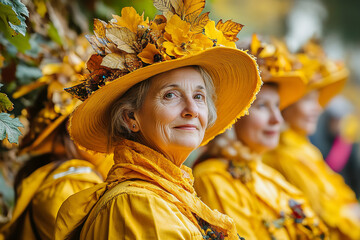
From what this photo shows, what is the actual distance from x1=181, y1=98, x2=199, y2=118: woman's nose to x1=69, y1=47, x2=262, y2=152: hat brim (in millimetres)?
158

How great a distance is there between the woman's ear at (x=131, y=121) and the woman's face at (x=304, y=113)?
2.58 metres

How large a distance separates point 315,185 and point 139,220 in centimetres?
275

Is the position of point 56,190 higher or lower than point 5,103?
lower

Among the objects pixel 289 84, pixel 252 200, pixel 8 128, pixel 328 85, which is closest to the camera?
pixel 8 128

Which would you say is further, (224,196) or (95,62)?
(224,196)

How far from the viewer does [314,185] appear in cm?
390

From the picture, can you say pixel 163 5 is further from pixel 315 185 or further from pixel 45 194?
pixel 315 185

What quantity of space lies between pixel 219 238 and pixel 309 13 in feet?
20.3

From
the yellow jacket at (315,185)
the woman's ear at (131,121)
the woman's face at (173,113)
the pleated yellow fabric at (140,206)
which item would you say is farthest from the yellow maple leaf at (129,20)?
the yellow jacket at (315,185)

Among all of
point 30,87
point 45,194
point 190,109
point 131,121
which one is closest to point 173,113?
point 190,109

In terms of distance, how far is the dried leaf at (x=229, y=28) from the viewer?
1843 millimetres

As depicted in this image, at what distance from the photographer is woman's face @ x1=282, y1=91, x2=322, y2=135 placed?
4.11 meters

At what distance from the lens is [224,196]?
2646mm

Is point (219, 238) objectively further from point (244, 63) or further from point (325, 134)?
point (325, 134)
